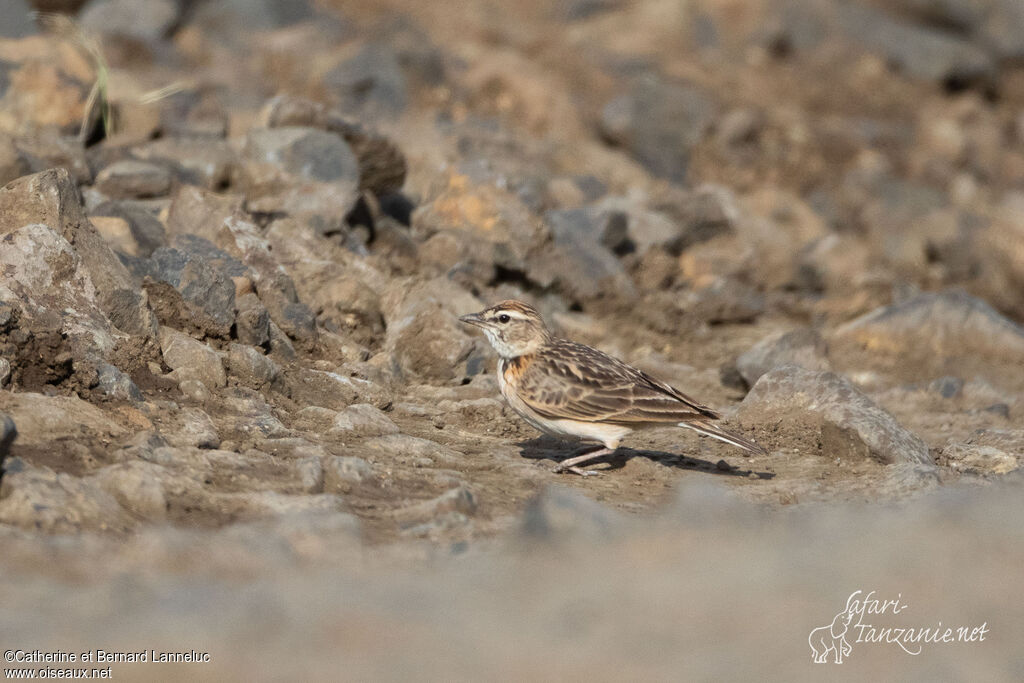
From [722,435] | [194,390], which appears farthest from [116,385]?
[722,435]

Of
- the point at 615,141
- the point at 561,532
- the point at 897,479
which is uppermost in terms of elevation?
the point at 561,532

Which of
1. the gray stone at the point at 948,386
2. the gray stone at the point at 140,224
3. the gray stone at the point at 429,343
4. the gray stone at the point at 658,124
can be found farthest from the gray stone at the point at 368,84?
the gray stone at the point at 948,386

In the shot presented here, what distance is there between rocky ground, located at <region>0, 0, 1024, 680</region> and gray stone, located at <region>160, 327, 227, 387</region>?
0.02 metres

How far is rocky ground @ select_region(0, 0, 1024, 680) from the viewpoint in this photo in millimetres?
4797

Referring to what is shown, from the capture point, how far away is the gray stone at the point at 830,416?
7848 mm

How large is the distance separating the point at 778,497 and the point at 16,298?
5088mm

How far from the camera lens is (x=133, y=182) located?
11.2m

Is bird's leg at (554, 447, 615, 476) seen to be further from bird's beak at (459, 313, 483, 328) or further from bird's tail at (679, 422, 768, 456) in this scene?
bird's beak at (459, 313, 483, 328)

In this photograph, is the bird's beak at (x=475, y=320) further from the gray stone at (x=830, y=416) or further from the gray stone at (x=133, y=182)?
the gray stone at (x=133, y=182)

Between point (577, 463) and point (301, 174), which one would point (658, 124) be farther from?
point (577, 463)

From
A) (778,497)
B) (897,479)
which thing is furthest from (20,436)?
(897,479)

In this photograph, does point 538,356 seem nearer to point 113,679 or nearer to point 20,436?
point 20,436

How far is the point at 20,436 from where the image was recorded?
20.4ft

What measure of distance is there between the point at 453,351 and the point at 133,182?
4129mm
